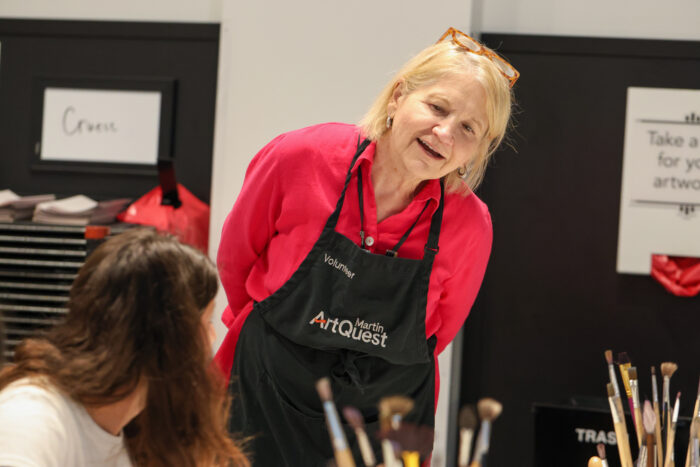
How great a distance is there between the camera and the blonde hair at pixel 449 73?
5.29ft

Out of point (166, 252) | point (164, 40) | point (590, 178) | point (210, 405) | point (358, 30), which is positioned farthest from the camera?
point (164, 40)

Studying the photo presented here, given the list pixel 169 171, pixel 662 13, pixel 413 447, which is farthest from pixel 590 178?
pixel 413 447

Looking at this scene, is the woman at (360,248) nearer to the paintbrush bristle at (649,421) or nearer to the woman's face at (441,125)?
the woman's face at (441,125)

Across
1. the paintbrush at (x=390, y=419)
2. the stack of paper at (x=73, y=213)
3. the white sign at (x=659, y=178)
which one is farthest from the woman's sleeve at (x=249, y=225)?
the white sign at (x=659, y=178)

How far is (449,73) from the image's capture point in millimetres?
1602

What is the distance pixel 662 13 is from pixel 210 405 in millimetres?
2506

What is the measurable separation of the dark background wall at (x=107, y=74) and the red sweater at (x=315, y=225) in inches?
57.9

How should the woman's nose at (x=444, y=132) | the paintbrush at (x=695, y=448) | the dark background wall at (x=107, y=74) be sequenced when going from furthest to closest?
1. the dark background wall at (x=107, y=74)
2. the woman's nose at (x=444, y=132)
3. the paintbrush at (x=695, y=448)

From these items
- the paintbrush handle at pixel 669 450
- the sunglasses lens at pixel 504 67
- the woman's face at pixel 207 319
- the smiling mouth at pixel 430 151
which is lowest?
the paintbrush handle at pixel 669 450

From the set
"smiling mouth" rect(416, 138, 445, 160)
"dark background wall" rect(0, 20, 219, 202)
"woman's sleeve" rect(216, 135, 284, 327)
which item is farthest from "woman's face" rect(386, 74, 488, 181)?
"dark background wall" rect(0, 20, 219, 202)

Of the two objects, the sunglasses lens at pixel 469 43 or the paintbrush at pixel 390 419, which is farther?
the sunglasses lens at pixel 469 43

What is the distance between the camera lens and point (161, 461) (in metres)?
1.18

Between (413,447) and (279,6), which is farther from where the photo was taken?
(279,6)

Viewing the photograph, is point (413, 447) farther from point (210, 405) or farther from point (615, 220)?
point (615, 220)
